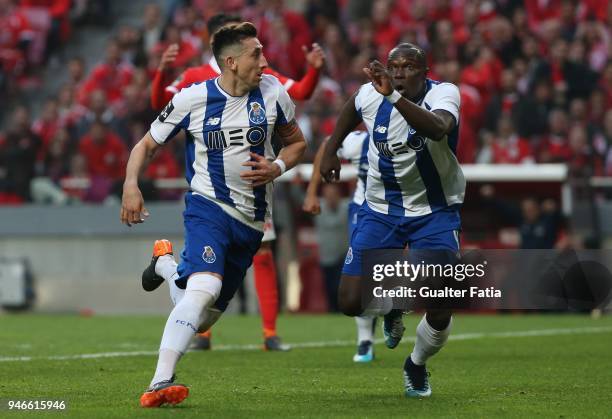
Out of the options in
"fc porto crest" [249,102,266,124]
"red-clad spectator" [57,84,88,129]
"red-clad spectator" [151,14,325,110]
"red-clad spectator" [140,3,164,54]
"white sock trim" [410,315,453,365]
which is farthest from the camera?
"red-clad spectator" [140,3,164,54]

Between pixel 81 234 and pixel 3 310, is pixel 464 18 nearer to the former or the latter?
pixel 81 234

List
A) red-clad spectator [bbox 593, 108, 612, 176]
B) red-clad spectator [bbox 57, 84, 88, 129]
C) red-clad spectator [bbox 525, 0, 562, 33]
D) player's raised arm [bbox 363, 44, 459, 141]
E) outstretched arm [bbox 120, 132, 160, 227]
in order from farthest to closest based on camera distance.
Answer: red-clad spectator [bbox 57, 84, 88, 129]
red-clad spectator [bbox 525, 0, 562, 33]
red-clad spectator [bbox 593, 108, 612, 176]
player's raised arm [bbox 363, 44, 459, 141]
outstretched arm [bbox 120, 132, 160, 227]

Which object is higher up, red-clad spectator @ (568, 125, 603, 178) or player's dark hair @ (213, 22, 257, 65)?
player's dark hair @ (213, 22, 257, 65)

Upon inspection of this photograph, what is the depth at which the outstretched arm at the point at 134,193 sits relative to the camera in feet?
23.0

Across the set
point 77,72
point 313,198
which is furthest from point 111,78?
point 313,198

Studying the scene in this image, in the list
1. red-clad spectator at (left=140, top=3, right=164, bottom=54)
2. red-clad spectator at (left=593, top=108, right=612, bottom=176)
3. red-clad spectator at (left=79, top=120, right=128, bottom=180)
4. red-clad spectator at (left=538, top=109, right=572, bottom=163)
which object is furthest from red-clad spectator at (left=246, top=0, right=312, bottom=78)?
red-clad spectator at (left=593, top=108, right=612, bottom=176)

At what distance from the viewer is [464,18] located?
19.8m

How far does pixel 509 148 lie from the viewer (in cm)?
1753

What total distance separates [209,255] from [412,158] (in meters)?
1.65

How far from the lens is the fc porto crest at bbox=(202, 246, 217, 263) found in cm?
721

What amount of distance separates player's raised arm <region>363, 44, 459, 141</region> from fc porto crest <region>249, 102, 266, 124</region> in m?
0.70

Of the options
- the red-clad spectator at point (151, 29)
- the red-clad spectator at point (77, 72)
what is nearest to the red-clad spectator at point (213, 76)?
the red-clad spectator at point (151, 29)

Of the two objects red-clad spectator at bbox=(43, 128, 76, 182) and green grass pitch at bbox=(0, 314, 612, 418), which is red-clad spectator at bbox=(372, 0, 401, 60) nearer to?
red-clad spectator at bbox=(43, 128, 76, 182)

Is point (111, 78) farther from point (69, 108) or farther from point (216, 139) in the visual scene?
point (216, 139)
